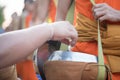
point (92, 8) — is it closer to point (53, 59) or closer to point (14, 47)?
point (53, 59)

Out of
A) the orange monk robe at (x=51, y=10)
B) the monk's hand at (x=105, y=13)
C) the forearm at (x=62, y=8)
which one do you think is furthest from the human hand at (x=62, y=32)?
the orange monk robe at (x=51, y=10)

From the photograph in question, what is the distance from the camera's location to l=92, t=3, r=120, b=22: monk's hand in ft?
4.42

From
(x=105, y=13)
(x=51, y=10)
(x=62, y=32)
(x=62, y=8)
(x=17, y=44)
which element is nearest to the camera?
(x=17, y=44)

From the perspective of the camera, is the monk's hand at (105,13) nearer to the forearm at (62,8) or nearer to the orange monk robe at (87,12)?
the orange monk robe at (87,12)

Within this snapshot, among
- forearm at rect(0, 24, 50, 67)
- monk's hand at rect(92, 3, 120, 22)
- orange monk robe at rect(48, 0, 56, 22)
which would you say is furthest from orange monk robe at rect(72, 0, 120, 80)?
orange monk robe at rect(48, 0, 56, 22)

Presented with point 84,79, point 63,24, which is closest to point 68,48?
point 84,79

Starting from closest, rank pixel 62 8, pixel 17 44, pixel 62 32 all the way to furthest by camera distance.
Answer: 1. pixel 17 44
2. pixel 62 32
3. pixel 62 8

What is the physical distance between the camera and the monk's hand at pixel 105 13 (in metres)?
1.35

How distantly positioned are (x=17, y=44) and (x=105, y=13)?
575 millimetres

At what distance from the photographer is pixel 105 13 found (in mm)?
1354

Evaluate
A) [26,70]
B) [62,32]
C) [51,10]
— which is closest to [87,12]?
[62,32]

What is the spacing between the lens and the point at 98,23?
1.35 meters

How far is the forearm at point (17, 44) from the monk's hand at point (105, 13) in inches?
18.2

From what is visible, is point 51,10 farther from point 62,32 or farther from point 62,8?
point 62,32
